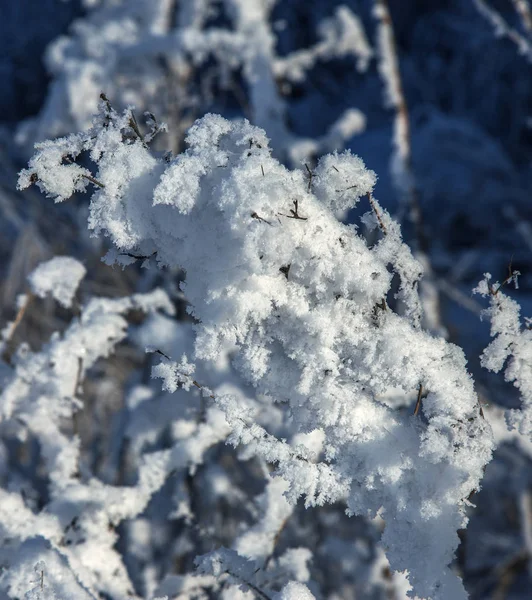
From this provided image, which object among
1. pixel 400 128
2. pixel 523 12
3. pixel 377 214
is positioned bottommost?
pixel 377 214

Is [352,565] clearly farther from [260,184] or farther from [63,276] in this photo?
[260,184]

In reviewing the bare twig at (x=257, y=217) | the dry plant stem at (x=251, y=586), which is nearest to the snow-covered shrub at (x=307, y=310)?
the bare twig at (x=257, y=217)

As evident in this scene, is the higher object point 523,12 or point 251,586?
point 523,12

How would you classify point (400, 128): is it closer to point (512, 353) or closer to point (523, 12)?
point (523, 12)

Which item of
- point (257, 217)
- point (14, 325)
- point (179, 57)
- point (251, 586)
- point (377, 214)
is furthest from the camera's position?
point (179, 57)

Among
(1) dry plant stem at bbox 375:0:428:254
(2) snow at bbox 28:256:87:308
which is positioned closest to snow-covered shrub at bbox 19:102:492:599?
(2) snow at bbox 28:256:87:308

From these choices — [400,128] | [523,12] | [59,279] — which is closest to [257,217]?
[59,279]

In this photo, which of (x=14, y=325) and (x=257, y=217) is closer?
(x=257, y=217)

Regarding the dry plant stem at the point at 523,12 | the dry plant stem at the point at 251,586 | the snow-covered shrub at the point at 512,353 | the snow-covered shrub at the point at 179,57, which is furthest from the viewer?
the snow-covered shrub at the point at 179,57

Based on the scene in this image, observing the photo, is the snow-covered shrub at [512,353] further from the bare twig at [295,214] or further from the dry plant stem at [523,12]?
the dry plant stem at [523,12]
